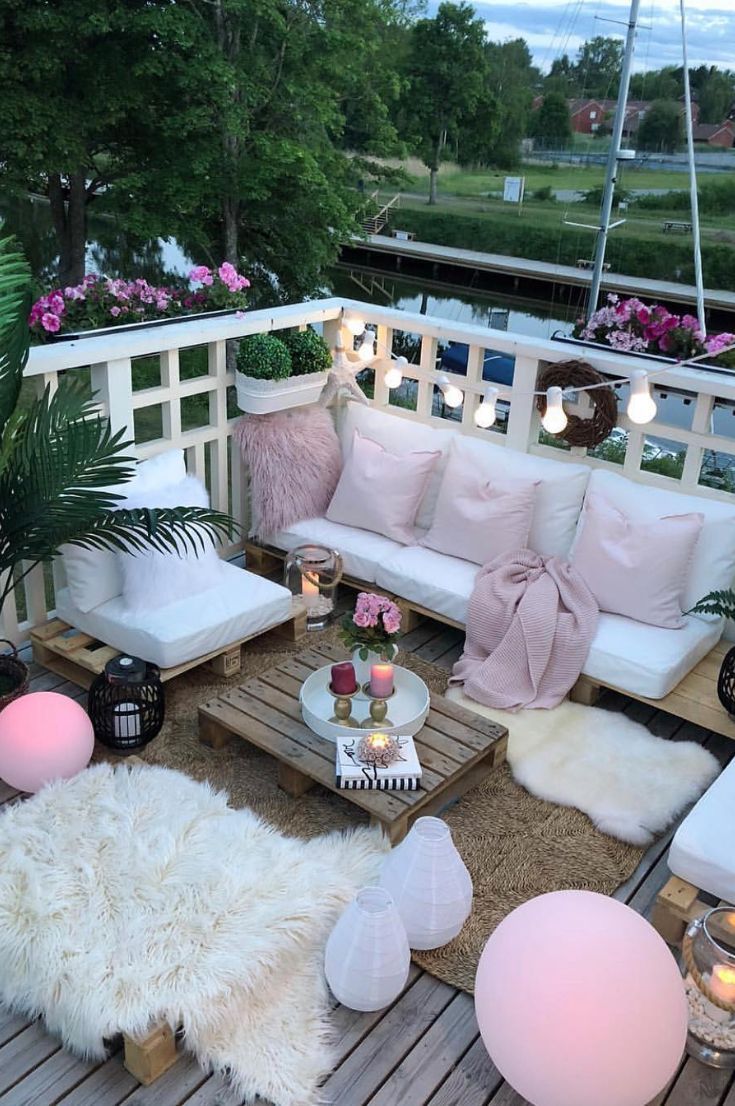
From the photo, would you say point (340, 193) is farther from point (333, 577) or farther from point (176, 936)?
point (176, 936)

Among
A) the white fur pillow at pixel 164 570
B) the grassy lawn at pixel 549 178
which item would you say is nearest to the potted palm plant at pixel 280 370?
the white fur pillow at pixel 164 570

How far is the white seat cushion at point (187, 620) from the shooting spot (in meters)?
3.13

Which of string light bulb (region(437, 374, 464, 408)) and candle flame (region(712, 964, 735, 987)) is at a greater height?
string light bulb (region(437, 374, 464, 408))

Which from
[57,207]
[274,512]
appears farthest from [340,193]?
[274,512]

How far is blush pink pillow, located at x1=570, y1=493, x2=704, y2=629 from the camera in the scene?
332 centimetres

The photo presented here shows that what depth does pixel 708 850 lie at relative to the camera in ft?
7.39

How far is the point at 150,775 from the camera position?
266cm

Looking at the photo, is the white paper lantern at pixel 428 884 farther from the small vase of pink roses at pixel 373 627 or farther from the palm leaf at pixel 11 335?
the palm leaf at pixel 11 335

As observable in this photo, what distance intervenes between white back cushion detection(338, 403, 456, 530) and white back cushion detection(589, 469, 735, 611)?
29.3 inches

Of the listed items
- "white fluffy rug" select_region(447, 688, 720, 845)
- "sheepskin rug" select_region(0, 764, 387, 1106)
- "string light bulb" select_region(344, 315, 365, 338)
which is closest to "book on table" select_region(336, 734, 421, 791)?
"sheepskin rug" select_region(0, 764, 387, 1106)

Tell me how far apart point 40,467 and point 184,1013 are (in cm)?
163

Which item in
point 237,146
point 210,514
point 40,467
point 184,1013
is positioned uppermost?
point 237,146

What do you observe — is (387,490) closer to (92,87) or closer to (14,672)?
(14,672)

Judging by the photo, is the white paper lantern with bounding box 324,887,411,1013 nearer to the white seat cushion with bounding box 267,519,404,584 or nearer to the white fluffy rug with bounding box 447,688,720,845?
the white fluffy rug with bounding box 447,688,720,845
